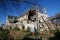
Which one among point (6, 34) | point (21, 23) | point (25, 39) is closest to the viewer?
point (25, 39)

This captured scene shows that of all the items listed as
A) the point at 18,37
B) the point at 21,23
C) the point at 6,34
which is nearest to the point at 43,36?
the point at 18,37

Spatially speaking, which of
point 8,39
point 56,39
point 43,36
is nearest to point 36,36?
point 43,36

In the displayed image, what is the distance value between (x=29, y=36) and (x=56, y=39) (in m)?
0.90

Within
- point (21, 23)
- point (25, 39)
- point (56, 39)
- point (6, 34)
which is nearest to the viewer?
point (56, 39)

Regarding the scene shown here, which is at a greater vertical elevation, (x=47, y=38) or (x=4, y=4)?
(x=4, y=4)

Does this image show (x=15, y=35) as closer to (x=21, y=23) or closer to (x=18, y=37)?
(x=18, y=37)

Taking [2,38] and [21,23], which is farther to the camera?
[21,23]

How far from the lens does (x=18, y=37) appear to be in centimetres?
546

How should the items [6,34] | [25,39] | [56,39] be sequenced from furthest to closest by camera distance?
[6,34] → [25,39] → [56,39]

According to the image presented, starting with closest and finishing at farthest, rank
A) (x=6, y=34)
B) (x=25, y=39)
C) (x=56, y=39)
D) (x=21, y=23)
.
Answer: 1. (x=56, y=39)
2. (x=25, y=39)
3. (x=6, y=34)
4. (x=21, y=23)

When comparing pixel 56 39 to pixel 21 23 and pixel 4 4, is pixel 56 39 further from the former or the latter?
pixel 21 23

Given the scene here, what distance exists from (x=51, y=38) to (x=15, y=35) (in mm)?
1380

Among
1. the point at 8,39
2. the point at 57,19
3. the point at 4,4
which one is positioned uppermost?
the point at 4,4

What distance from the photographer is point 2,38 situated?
5.52 meters
